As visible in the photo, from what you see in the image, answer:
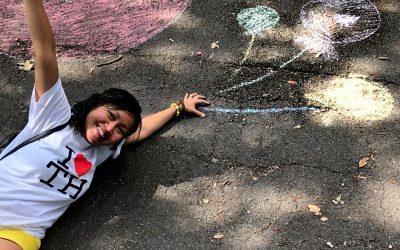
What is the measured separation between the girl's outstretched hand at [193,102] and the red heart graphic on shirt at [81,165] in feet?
2.47

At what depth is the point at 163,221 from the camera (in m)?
2.60

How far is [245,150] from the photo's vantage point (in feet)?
9.44

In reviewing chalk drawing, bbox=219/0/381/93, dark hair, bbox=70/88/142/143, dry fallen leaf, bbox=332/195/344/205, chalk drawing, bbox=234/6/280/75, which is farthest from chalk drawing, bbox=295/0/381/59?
dark hair, bbox=70/88/142/143

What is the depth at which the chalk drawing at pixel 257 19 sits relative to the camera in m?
3.59

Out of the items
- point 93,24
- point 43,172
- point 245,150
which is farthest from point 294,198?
point 93,24

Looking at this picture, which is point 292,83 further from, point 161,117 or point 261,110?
point 161,117

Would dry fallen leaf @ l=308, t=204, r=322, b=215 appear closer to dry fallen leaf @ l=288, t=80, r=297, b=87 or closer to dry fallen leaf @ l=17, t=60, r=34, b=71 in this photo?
dry fallen leaf @ l=288, t=80, r=297, b=87

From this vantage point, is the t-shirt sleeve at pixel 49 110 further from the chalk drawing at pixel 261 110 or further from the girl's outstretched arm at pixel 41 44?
the chalk drawing at pixel 261 110

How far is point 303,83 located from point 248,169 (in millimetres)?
758

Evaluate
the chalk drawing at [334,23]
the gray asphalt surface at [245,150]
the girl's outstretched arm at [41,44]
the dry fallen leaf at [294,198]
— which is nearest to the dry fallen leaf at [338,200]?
the gray asphalt surface at [245,150]

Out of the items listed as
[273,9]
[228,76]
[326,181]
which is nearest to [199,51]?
[228,76]

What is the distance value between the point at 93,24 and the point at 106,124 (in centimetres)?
149

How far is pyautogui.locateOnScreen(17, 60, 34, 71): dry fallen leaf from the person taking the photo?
349cm

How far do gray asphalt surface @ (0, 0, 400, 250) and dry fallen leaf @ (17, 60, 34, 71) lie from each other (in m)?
0.05
